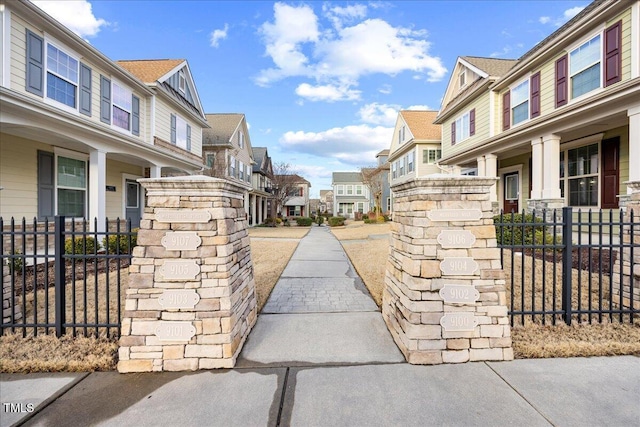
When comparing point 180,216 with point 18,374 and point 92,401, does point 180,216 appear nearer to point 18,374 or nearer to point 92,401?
point 92,401

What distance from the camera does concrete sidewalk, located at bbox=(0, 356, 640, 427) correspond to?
2.10 meters

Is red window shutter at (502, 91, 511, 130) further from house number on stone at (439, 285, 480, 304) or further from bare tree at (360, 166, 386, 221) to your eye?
bare tree at (360, 166, 386, 221)

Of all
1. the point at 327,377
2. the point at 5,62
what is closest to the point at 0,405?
the point at 327,377

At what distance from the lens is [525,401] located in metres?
2.27

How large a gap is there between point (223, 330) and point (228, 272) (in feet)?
1.89

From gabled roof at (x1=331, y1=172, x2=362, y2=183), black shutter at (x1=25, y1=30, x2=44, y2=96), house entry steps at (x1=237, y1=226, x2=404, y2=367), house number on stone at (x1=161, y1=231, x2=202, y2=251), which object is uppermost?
gabled roof at (x1=331, y1=172, x2=362, y2=183)

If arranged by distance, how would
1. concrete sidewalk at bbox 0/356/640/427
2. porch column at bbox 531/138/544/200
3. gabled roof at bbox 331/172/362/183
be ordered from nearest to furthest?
1. concrete sidewalk at bbox 0/356/640/427
2. porch column at bbox 531/138/544/200
3. gabled roof at bbox 331/172/362/183

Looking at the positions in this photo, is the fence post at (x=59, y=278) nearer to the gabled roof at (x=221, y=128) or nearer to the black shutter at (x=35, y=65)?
the black shutter at (x=35, y=65)

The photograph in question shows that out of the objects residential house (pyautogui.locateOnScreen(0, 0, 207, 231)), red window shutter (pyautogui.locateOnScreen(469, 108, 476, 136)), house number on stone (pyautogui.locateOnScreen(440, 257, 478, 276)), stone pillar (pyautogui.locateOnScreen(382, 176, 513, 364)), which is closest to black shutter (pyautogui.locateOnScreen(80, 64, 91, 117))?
residential house (pyautogui.locateOnScreen(0, 0, 207, 231))

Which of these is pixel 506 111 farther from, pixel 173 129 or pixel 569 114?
pixel 173 129

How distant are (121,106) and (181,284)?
405 inches

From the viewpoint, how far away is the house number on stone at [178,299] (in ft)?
9.25

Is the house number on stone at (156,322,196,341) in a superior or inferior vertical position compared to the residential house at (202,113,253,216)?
inferior

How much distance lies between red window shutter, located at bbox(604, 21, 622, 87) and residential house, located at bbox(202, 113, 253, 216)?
16238 mm
